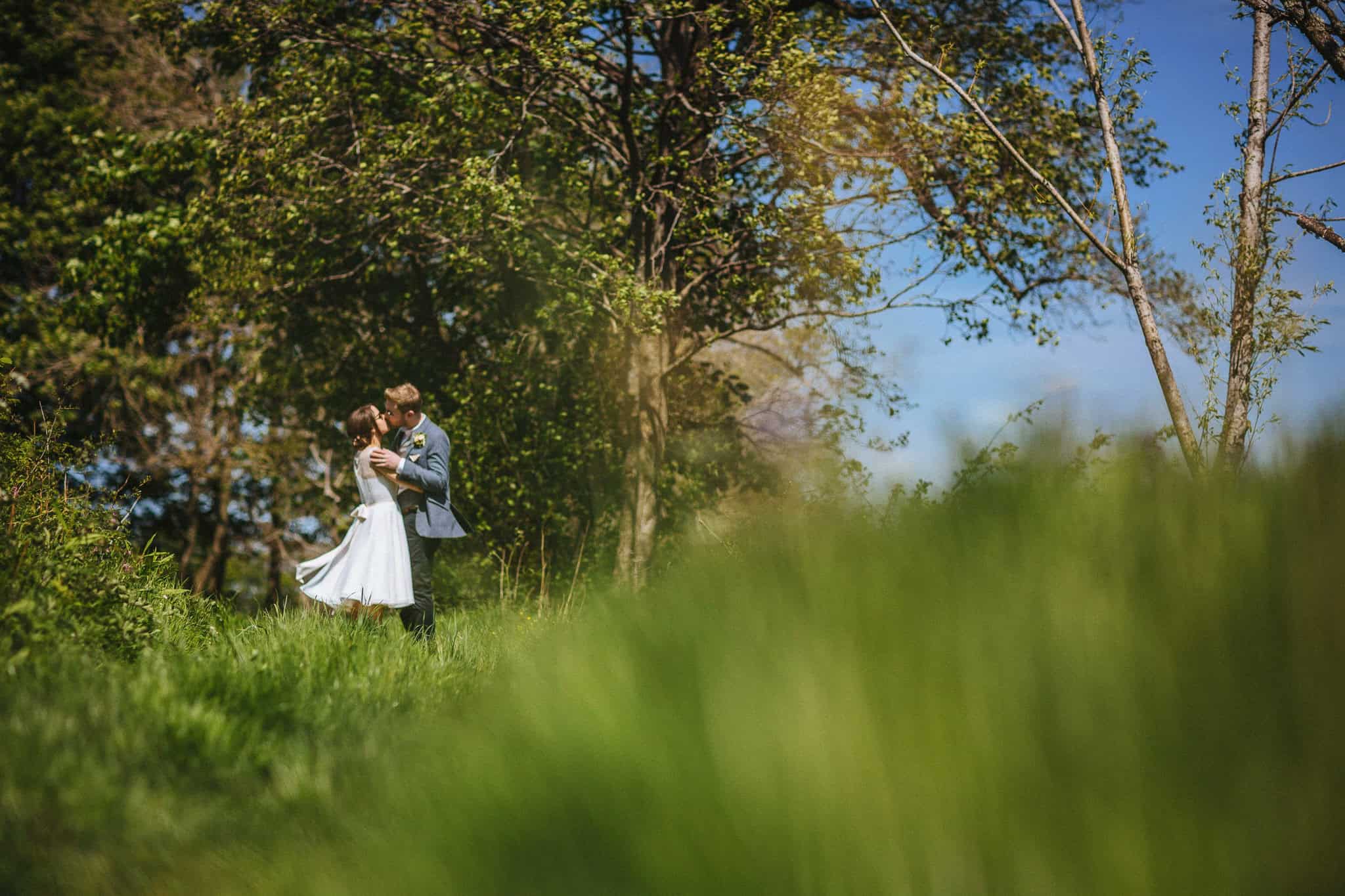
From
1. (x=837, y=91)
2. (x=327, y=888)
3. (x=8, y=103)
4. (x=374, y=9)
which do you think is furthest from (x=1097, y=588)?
(x=8, y=103)

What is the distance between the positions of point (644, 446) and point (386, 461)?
5333 millimetres

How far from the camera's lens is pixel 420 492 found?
23.9 feet

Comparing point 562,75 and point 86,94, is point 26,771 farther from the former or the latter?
point 86,94

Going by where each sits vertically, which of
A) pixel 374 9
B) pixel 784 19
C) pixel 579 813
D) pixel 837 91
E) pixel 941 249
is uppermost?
pixel 374 9

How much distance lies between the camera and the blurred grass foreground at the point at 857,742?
7.13ft

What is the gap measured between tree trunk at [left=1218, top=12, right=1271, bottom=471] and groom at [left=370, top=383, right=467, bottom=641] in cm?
588

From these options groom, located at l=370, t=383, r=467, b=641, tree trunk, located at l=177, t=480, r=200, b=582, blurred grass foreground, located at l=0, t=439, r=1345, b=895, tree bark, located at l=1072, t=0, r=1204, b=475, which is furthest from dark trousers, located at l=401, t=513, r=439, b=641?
tree trunk, located at l=177, t=480, r=200, b=582

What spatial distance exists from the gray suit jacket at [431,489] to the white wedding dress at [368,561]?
10.6 inches

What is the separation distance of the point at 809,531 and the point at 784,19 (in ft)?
28.6

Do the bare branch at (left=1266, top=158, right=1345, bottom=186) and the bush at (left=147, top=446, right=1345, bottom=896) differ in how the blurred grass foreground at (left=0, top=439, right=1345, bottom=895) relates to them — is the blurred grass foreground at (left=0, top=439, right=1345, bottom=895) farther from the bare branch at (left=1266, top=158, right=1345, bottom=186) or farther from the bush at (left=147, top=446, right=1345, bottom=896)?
the bare branch at (left=1266, top=158, right=1345, bottom=186)

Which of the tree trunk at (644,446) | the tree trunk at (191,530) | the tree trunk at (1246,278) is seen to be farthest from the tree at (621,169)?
the tree trunk at (191,530)

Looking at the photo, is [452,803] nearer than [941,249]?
Yes

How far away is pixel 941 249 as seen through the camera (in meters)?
11.1

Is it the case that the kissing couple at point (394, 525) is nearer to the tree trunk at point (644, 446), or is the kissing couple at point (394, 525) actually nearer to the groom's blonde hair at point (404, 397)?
the groom's blonde hair at point (404, 397)
